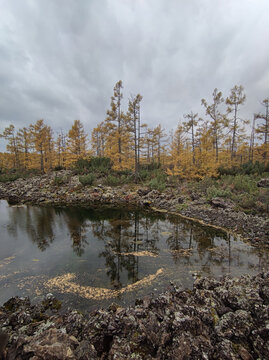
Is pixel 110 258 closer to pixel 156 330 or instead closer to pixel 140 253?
pixel 140 253

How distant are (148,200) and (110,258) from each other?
27.4ft

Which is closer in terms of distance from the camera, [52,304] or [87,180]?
[52,304]

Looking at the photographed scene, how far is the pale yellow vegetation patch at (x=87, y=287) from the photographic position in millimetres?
4125

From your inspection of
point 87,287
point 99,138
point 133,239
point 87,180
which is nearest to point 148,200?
point 133,239

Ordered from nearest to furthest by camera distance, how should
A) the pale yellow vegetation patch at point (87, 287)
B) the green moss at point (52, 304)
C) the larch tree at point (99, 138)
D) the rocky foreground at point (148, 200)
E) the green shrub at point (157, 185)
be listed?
1. the green moss at point (52, 304)
2. the pale yellow vegetation patch at point (87, 287)
3. the rocky foreground at point (148, 200)
4. the green shrub at point (157, 185)
5. the larch tree at point (99, 138)

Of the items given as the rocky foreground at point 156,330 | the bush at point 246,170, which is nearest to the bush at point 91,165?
the bush at point 246,170

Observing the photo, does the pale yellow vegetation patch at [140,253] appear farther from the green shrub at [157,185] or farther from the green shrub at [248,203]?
the green shrub at [157,185]

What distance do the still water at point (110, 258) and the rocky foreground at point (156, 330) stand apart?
2.55 ft

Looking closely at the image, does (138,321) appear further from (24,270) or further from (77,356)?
(24,270)

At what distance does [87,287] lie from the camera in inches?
173

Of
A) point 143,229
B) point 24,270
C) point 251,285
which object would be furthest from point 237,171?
point 24,270

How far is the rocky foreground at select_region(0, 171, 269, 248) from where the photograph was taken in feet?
26.7

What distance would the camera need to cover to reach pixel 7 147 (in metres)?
33.5

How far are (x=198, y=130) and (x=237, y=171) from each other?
650cm
